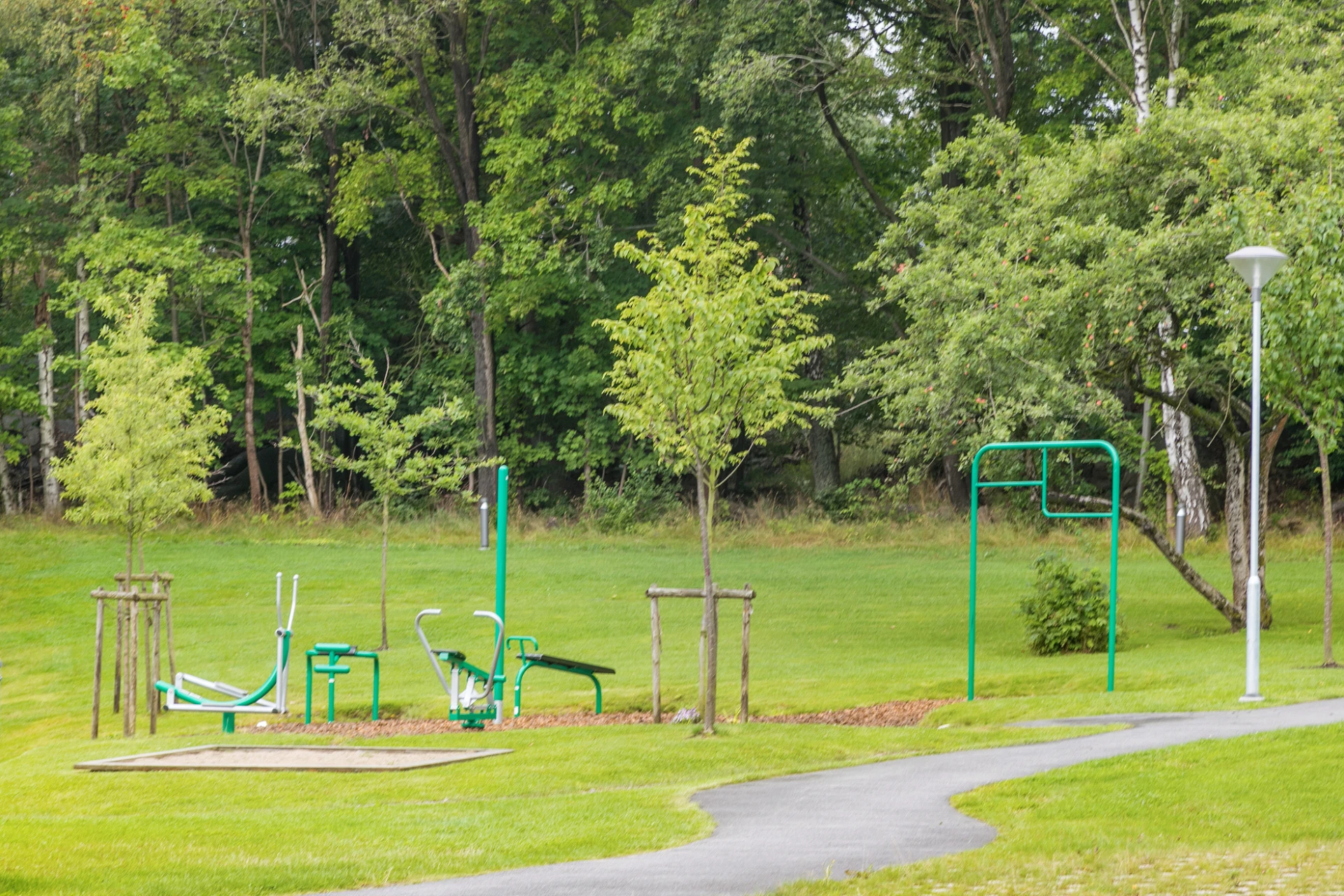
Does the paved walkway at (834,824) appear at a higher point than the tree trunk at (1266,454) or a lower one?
lower

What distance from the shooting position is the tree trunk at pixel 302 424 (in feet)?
127

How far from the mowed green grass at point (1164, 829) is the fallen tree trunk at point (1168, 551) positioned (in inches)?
330

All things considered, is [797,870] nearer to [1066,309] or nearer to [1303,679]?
[1303,679]

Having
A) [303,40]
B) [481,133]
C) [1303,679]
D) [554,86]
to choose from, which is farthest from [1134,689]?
[303,40]

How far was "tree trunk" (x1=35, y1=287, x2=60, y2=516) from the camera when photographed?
39062 millimetres

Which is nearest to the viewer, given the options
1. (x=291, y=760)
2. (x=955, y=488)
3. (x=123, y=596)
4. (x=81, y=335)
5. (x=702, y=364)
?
(x=291, y=760)

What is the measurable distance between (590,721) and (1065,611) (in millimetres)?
7070

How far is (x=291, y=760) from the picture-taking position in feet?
41.2

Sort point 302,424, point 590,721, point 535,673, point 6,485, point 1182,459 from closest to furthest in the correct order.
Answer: point 590,721, point 535,673, point 1182,459, point 6,485, point 302,424

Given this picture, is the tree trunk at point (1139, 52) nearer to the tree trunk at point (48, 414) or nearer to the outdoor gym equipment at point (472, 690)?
the outdoor gym equipment at point (472, 690)

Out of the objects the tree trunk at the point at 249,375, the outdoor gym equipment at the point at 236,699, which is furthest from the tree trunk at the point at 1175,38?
the tree trunk at the point at 249,375

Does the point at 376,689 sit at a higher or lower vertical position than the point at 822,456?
lower

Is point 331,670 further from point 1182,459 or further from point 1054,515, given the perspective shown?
point 1182,459

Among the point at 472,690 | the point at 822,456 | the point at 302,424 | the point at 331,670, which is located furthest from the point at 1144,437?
the point at 302,424
